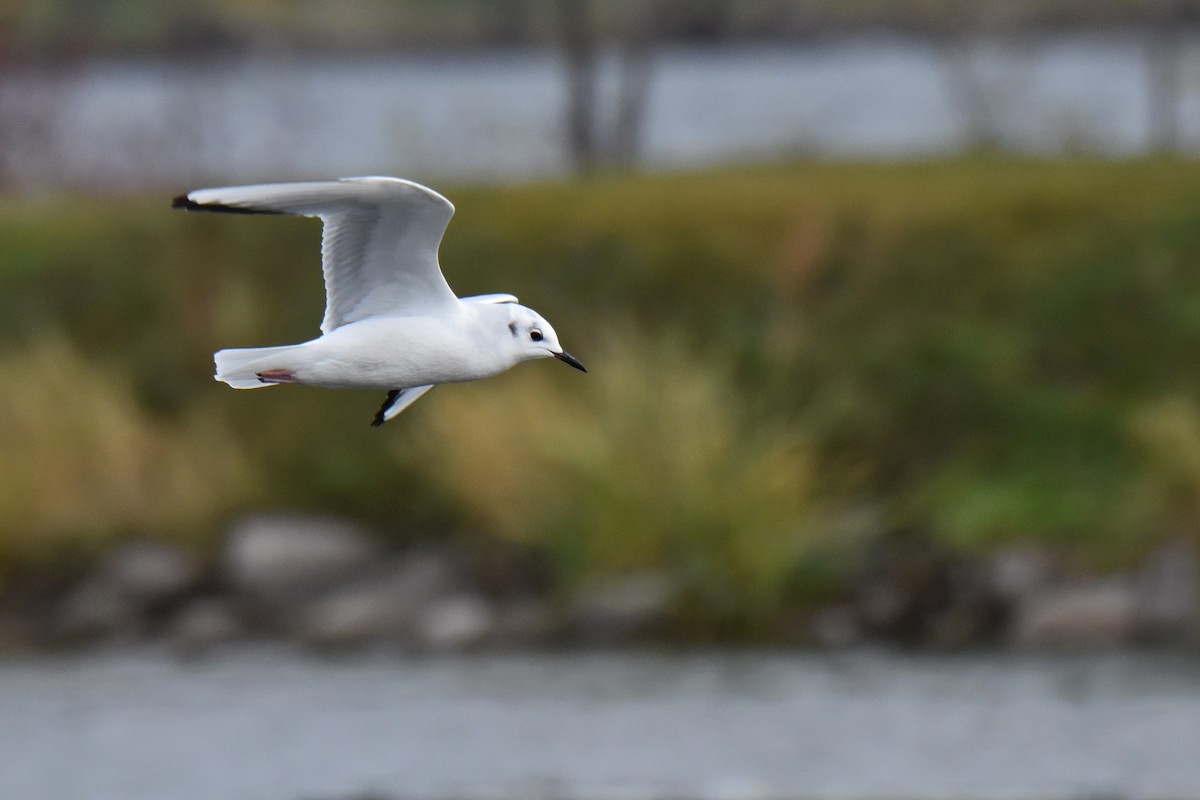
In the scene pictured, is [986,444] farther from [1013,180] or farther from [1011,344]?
[1013,180]

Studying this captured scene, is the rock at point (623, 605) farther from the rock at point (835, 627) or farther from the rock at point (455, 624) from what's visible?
the rock at point (835, 627)

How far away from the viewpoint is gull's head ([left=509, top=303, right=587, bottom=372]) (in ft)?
23.0

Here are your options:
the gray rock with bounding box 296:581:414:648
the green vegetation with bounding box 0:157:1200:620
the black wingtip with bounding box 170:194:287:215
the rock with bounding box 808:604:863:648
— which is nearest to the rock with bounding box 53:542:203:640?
the green vegetation with bounding box 0:157:1200:620

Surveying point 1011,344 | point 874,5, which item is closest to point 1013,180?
point 1011,344

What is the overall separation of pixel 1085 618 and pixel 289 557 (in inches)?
214

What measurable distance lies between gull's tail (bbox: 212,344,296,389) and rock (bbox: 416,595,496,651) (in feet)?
31.8

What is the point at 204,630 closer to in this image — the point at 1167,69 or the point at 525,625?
the point at 525,625

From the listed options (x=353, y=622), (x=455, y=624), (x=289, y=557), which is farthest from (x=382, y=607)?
(x=289, y=557)

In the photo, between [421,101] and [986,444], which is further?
[421,101]

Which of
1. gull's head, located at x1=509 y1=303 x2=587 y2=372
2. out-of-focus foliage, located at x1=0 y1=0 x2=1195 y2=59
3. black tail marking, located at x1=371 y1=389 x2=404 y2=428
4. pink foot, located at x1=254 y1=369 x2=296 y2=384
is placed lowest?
out-of-focus foliage, located at x1=0 y1=0 x2=1195 y2=59

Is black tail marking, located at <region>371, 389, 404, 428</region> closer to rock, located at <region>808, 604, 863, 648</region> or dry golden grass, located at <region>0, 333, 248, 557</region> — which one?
rock, located at <region>808, 604, 863, 648</region>

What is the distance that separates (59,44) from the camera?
93.8 feet

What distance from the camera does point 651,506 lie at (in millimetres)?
16484

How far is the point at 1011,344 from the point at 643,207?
3.53 metres
